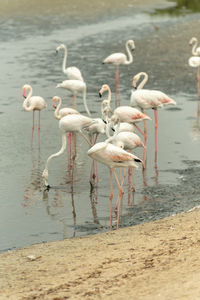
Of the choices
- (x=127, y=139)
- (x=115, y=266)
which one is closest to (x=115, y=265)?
(x=115, y=266)

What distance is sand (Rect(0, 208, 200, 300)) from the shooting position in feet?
15.9

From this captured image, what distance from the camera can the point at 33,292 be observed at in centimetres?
514

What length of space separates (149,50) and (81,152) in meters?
9.51

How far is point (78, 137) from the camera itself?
1124cm

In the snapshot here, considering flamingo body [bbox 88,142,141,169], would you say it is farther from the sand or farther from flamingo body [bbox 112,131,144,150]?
flamingo body [bbox 112,131,144,150]

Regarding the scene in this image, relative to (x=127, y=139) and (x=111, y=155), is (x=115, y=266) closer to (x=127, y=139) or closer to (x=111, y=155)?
(x=111, y=155)

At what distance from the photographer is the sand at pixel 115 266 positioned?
15.9 feet

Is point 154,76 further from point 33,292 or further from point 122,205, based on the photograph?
point 33,292

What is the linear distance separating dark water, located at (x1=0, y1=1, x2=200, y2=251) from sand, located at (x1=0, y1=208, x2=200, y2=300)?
671mm

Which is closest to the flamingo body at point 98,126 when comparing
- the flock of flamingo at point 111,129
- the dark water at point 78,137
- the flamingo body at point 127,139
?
the flock of flamingo at point 111,129

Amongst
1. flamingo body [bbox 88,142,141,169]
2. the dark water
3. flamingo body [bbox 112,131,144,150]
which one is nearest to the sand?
the dark water

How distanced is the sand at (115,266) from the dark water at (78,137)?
671mm

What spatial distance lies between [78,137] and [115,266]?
232 inches

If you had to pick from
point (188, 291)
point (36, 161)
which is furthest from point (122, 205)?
point (188, 291)
